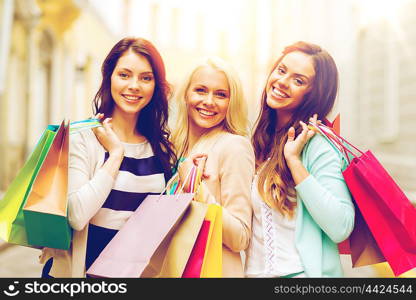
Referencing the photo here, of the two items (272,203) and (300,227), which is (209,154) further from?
(300,227)

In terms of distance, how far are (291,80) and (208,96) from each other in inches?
12.1

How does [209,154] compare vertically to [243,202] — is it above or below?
above

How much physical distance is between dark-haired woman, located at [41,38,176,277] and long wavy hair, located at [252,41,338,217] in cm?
38

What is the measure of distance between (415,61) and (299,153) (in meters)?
9.17

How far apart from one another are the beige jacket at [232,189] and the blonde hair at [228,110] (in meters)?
0.06

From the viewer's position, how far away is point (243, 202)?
1948 millimetres

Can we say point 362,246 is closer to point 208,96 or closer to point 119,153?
point 208,96

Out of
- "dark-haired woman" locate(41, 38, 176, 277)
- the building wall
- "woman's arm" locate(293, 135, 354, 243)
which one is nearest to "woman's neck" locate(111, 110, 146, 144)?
"dark-haired woman" locate(41, 38, 176, 277)

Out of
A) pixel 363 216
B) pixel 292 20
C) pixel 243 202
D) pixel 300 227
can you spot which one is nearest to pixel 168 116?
pixel 243 202

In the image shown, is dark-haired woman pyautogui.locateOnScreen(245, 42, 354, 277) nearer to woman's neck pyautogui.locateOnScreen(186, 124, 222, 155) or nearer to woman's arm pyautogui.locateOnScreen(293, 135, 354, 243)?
woman's arm pyautogui.locateOnScreen(293, 135, 354, 243)

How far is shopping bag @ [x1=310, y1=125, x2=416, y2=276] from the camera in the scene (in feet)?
6.09

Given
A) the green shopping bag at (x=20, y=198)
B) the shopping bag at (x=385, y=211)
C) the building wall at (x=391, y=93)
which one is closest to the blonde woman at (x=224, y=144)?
the shopping bag at (x=385, y=211)

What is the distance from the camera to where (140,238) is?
1864 millimetres

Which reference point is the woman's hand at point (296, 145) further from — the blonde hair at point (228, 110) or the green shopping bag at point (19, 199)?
the green shopping bag at point (19, 199)
